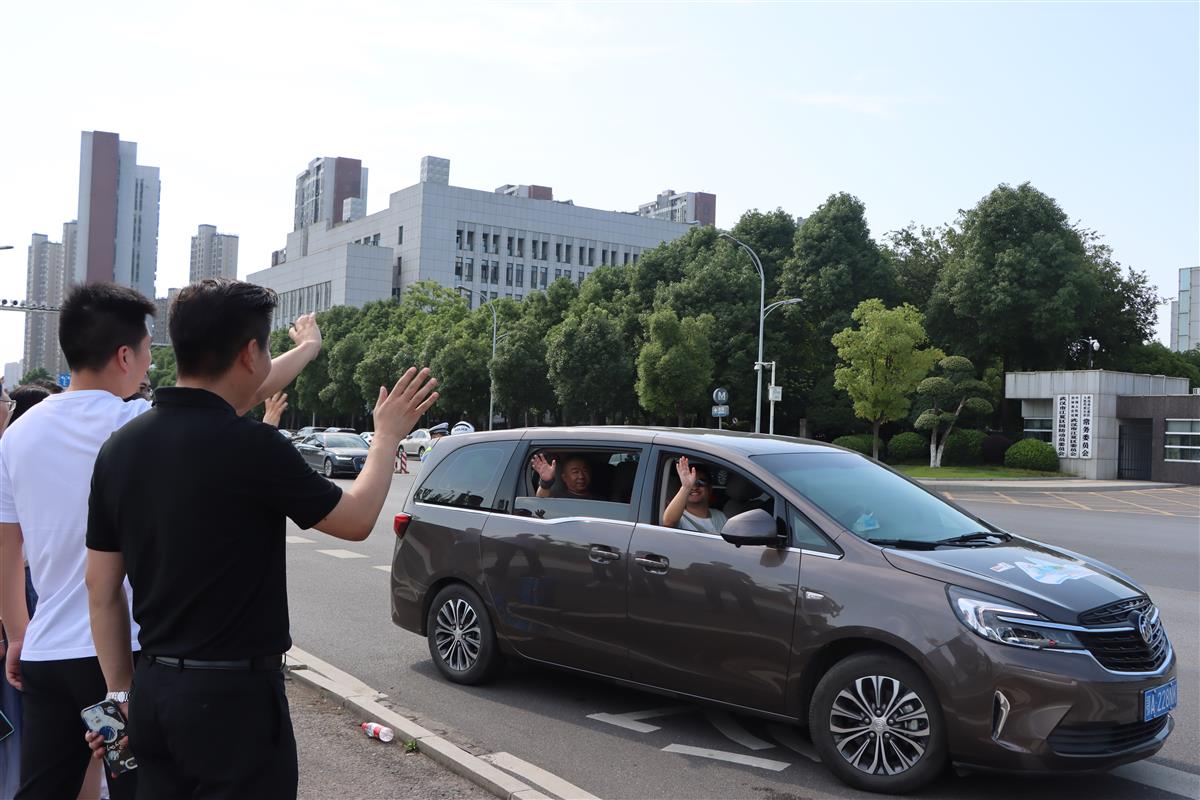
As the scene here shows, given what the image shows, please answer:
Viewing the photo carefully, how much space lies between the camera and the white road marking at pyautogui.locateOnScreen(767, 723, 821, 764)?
18.2 ft

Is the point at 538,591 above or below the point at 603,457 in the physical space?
below

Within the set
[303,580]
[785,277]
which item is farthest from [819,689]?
[785,277]

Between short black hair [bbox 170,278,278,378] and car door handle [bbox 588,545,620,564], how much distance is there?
3.64 m

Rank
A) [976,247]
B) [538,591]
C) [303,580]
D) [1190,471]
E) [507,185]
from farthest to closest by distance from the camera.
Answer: [507,185], [976,247], [1190,471], [303,580], [538,591]

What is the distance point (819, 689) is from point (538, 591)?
1940 mm

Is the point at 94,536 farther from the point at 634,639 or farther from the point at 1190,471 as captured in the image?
the point at 1190,471

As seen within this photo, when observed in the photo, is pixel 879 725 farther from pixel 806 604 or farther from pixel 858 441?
pixel 858 441

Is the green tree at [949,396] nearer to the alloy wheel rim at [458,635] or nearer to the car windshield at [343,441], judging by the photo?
the car windshield at [343,441]

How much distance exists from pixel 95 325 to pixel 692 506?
359cm

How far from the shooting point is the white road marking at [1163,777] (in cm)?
504

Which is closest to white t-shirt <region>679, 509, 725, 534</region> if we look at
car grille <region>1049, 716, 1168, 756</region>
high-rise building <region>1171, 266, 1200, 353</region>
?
car grille <region>1049, 716, 1168, 756</region>

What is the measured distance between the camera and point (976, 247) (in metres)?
51.2

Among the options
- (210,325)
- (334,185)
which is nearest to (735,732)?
(210,325)

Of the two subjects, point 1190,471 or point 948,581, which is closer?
point 948,581
